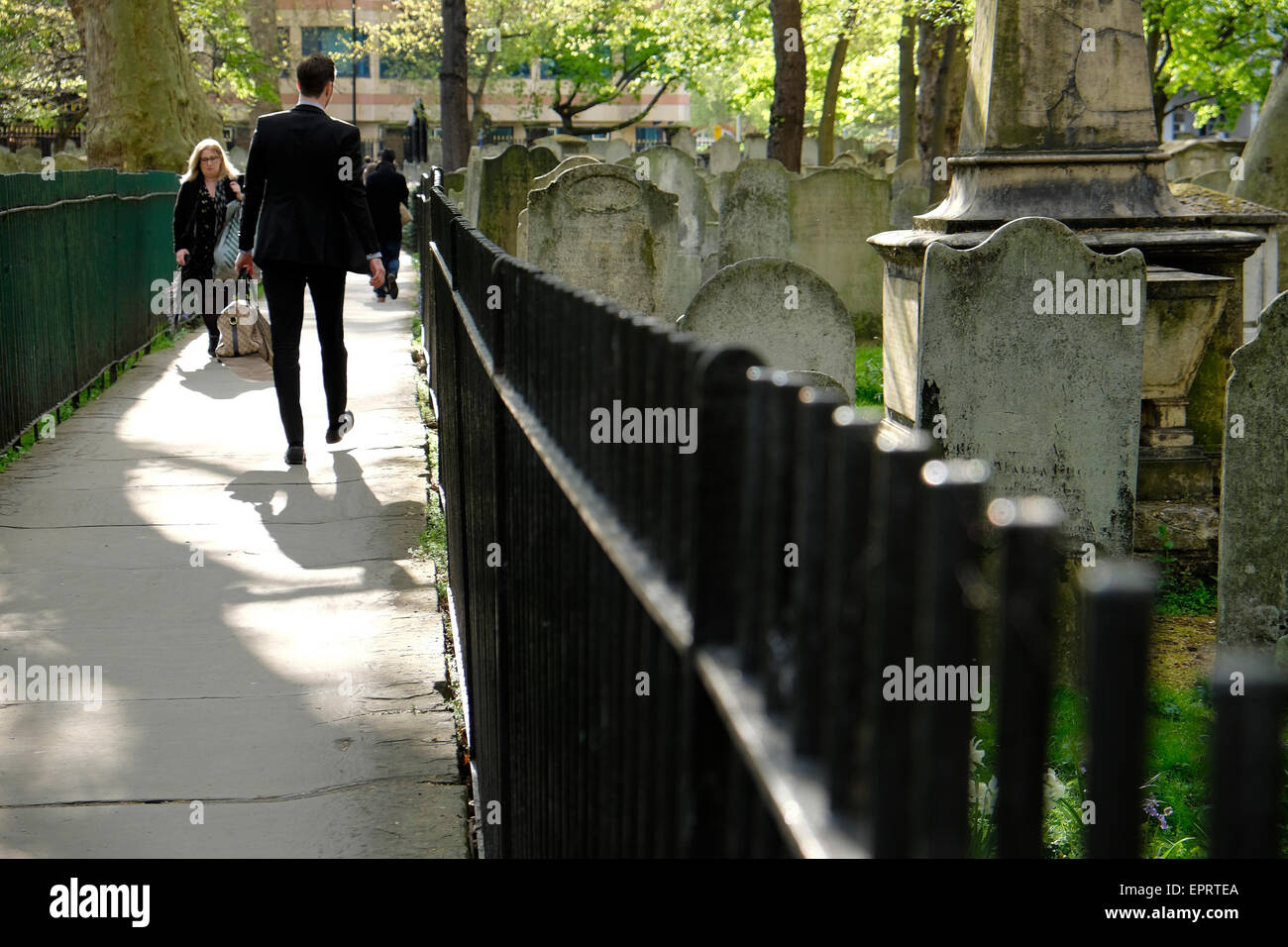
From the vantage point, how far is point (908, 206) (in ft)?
58.9

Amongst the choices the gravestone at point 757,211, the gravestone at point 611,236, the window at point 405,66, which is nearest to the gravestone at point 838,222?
the gravestone at point 757,211

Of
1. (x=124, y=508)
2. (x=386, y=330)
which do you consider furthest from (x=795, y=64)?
(x=124, y=508)

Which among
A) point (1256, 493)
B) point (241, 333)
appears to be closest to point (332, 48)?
point (241, 333)

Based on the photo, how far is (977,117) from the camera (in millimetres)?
7930

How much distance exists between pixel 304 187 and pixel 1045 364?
4.05 m

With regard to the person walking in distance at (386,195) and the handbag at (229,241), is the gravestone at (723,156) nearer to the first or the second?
the person walking in distance at (386,195)

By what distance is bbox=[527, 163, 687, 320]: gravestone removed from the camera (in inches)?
431

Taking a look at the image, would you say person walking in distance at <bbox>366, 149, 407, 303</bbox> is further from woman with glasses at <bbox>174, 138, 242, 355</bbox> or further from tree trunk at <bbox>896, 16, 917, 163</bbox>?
tree trunk at <bbox>896, 16, 917, 163</bbox>

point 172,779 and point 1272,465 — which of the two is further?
point 1272,465

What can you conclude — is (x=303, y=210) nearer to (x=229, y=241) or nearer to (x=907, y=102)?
Answer: (x=229, y=241)

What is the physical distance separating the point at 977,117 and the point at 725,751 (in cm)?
711

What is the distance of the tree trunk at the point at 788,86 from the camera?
21344mm

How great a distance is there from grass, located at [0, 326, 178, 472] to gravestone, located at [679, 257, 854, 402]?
3.95 metres
